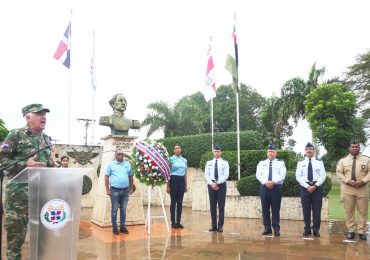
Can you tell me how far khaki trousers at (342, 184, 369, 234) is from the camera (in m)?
6.49

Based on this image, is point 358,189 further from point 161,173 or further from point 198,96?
point 198,96

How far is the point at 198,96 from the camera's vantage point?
127ft

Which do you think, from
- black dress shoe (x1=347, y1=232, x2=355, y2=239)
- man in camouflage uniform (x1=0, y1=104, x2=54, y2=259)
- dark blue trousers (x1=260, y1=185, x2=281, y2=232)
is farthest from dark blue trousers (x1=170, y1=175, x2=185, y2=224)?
man in camouflage uniform (x1=0, y1=104, x2=54, y2=259)

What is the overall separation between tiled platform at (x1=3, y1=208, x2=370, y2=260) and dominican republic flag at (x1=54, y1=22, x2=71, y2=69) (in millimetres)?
7445

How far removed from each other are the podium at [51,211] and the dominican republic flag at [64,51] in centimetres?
1091

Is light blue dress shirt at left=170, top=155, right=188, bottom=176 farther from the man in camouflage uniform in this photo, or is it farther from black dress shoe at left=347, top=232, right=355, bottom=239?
the man in camouflage uniform

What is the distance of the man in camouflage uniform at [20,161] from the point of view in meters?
3.44

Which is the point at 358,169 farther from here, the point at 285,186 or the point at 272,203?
the point at 285,186

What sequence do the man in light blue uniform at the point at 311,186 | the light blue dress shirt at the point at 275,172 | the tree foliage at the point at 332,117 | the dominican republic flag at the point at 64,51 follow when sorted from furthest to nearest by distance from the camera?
the tree foliage at the point at 332,117 → the dominican republic flag at the point at 64,51 → the light blue dress shirt at the point at 275,172 → the man in light blue uniform at the point at 311,186

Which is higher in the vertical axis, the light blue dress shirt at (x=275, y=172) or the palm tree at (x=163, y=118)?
the palm tree at (x=163, y=118)

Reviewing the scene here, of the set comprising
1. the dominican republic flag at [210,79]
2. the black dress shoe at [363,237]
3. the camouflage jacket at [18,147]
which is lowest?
the black dress shoe at [363,237]

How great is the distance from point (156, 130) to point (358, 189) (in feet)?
58.9

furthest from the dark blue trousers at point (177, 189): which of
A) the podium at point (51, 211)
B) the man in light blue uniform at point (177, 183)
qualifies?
the podium at point (51, 211)

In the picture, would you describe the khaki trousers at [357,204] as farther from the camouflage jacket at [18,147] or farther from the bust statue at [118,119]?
the camouflage jacket at [18,147]
